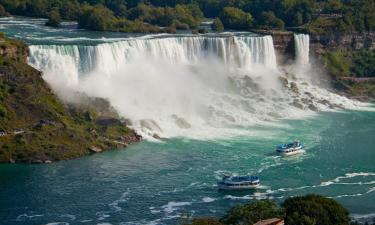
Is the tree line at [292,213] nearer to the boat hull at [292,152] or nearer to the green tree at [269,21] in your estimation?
the boat hull at [292,152]

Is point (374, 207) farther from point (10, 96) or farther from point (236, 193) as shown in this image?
point (10, 96)

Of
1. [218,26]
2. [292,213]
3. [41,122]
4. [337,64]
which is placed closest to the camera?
[292,213]

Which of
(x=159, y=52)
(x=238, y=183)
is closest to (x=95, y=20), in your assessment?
(x=159, y=52)

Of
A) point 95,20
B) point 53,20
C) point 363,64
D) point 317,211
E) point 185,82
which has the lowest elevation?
point 363,64

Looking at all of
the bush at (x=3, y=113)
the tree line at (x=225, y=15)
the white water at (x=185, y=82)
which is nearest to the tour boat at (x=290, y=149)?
the white water at (x=185, y=82)

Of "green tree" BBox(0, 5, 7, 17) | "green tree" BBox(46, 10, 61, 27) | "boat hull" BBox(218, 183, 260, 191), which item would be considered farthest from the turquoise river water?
"green tree" BBox(0, 5, 7, 17)

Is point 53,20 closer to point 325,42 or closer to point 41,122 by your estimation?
point 325,42
